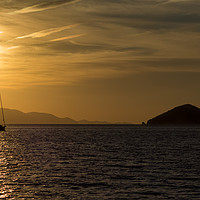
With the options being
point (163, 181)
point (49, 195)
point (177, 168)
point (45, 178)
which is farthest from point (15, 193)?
point (177, 168)

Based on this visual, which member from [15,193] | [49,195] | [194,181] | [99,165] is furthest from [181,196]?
[99,165]

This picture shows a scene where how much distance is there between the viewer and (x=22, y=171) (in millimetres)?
57188

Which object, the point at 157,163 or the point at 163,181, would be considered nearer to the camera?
the point at 163,181

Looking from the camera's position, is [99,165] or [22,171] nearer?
[22,171]

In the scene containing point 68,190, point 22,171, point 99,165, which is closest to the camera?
point 68,190

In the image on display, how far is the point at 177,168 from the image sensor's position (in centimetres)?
6125

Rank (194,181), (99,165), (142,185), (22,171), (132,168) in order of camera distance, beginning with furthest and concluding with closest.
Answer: (99,165), (132,168), (22,171), (194,181), (142,185)

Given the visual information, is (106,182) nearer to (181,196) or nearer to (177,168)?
(181,196)

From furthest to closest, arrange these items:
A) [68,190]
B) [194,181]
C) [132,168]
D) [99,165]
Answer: [99,165] → [132,168] → [194,181] → [68,190]

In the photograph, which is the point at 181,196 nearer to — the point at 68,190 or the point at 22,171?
the point at 68,190

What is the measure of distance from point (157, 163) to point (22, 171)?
82.7 ft

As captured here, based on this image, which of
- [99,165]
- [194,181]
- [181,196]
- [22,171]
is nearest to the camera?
[181,196]

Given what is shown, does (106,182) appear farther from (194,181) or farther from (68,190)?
(194,181)

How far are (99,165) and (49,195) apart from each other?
2659cm
